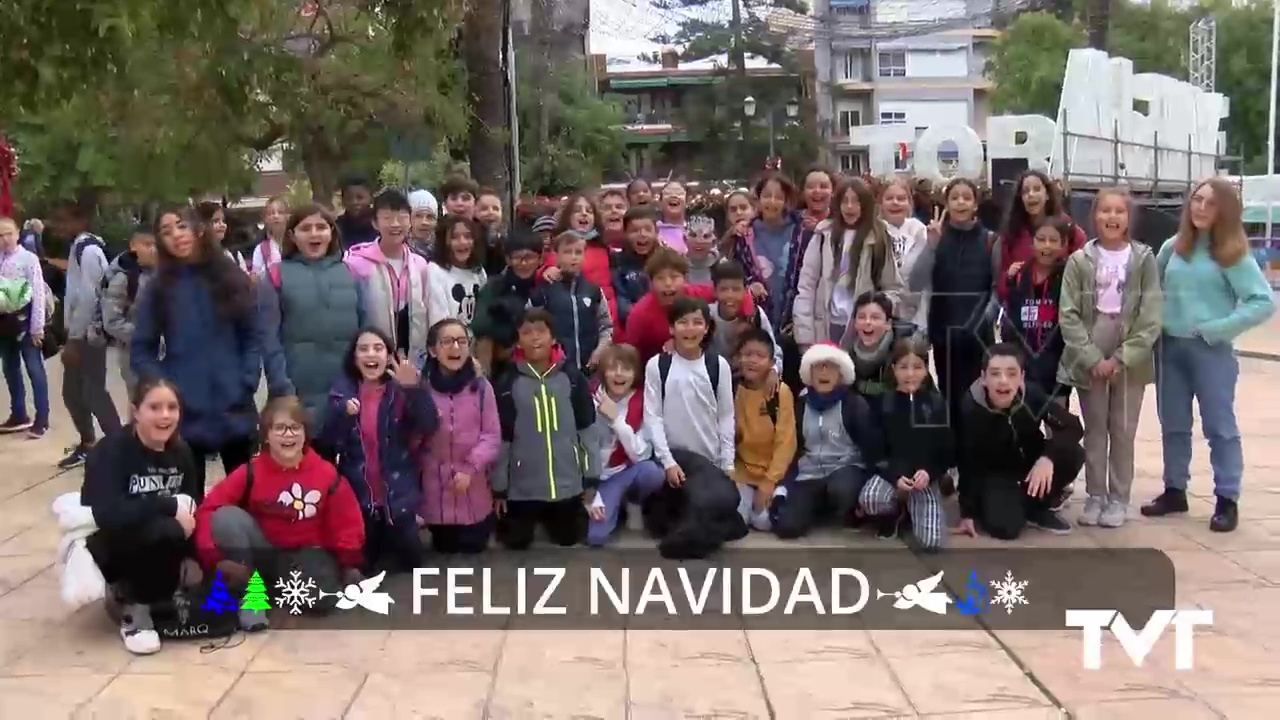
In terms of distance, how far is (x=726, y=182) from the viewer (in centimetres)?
3922

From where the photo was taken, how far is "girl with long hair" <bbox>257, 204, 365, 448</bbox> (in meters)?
5.39

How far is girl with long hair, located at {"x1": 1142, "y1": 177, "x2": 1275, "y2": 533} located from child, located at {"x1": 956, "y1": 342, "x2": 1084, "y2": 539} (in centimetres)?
58

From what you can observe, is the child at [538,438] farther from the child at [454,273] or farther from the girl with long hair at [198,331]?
the girl with long hair at [198,331]

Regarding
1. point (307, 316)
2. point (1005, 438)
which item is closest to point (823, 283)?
point (1005, 438)

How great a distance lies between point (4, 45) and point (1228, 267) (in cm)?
515

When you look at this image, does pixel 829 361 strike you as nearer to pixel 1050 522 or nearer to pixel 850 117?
pixel 1050 522

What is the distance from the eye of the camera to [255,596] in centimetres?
464

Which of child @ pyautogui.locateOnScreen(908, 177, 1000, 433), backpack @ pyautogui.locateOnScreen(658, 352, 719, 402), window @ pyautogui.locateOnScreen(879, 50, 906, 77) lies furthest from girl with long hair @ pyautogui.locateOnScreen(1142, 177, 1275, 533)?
window @ pyautogui.locateOnScreen(879, 50, 906, 77)

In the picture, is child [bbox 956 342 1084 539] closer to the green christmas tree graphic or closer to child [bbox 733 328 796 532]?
child [bbox 733 328 796 532]

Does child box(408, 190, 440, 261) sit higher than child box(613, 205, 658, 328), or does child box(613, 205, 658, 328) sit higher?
child box(408, 190, 440, 261)

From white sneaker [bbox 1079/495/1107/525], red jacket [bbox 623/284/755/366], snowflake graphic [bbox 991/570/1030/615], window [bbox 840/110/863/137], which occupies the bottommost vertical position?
snowflake graphic [bbox 991/570/1030/615]

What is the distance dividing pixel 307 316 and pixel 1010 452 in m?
3.22

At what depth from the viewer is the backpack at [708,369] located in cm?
575

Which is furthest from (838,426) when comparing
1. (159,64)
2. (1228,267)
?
(159,64)
